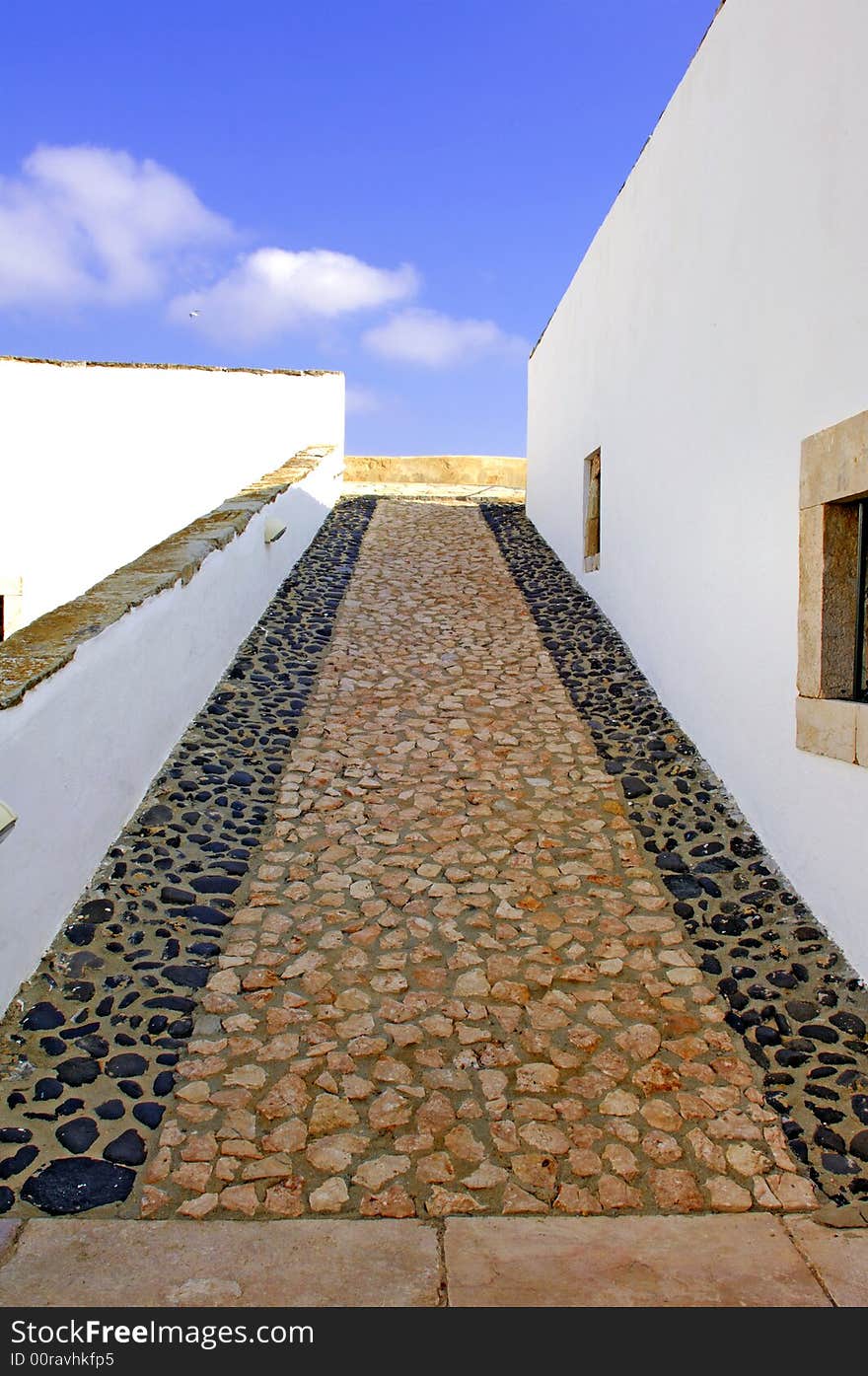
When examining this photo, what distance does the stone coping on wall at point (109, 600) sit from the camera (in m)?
3.39

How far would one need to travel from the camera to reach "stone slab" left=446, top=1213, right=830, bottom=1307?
206 centimetres

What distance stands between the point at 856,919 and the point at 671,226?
4.32 meters

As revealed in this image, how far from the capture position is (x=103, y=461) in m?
8.20

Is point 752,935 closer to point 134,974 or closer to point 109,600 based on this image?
point 134,974

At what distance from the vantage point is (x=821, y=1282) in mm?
2111

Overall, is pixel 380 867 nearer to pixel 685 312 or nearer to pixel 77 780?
pixel 77 780

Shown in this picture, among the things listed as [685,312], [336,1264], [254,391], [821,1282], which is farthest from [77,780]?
[254,391]

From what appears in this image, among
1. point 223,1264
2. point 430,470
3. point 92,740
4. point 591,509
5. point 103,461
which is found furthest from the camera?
point 430,470

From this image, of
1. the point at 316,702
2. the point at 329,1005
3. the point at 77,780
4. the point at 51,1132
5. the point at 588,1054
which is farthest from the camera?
the point at 316,702

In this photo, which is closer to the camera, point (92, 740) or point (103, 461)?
point (92, 740)

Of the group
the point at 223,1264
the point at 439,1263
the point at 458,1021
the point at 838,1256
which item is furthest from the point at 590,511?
the point at 223,1264

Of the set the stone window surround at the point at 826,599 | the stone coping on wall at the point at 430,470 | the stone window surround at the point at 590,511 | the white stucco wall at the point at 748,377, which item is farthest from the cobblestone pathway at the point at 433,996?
the stone coping on wall at the point at 430,470

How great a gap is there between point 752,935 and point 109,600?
10.8 ft

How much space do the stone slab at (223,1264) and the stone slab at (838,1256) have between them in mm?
920
